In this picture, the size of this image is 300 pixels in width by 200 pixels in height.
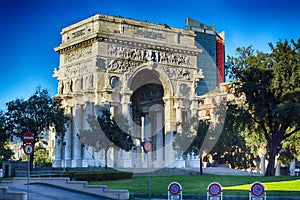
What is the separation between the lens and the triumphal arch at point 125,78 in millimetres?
69688

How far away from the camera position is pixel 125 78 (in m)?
71.5

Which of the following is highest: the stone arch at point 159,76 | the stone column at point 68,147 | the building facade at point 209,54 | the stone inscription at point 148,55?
the building facade at point 209,54

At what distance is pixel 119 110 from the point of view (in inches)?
2778

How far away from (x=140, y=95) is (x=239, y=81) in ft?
101

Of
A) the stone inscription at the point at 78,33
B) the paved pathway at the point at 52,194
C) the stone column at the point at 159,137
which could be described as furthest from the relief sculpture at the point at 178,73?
the paved pathway at the point at 52,194

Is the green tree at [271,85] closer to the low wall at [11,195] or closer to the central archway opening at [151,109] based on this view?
the central archway opening at [151,109]

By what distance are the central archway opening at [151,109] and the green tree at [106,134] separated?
757 inches

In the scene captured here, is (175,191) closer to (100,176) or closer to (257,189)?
(257,189)

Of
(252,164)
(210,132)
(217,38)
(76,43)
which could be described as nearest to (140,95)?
(76,43)

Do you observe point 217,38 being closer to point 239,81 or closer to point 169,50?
point 169,50

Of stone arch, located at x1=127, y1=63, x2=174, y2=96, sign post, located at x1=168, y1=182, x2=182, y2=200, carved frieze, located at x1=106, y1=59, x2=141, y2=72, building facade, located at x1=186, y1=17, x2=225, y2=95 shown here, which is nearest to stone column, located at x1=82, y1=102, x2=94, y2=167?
carved frieze, located at x1=106, y1=59, x2=141, y2=72

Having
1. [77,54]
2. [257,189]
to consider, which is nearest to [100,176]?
[257,189]

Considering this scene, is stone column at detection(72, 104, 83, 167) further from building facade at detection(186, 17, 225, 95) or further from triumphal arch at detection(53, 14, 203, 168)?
building facade at detection(186, 17, 225, 95)

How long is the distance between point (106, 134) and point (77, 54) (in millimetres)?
21217
